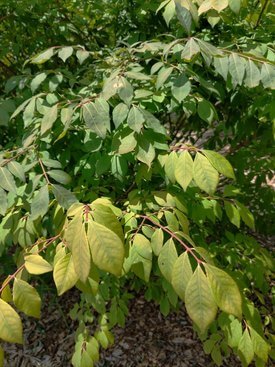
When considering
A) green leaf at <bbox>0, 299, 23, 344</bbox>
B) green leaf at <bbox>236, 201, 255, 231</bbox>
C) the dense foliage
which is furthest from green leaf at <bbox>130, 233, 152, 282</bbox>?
green leaf at <bbox>236, 201, 255, 231</bbox>

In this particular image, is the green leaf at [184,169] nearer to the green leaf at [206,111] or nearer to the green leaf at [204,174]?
the green leaf at [204,174]

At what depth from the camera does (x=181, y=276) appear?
0.90 m

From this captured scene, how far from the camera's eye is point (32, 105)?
5.03 feet

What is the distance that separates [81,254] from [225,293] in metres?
0.34

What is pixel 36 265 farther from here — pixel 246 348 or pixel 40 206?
pixel 246 348

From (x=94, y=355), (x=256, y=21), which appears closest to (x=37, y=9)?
(x=256, y=21)

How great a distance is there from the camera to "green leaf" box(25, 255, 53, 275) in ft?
3.14

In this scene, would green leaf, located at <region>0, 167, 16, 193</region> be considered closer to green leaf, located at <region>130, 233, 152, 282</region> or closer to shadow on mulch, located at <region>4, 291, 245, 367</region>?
green leaf, located at <region>130, 233, 152, 282</region>

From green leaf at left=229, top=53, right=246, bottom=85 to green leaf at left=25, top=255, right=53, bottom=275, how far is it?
0.87m

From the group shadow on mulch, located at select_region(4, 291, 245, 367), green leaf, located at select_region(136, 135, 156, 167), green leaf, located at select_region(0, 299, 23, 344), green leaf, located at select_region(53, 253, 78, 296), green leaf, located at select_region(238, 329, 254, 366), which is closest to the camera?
green leaf, located at select_region(0, 299, 23, 344)

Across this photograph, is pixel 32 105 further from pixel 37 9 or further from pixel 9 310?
pixel 37 9

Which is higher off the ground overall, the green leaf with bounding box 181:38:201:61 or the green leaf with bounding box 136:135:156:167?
the green leaf with bounding box 181:38:201:61

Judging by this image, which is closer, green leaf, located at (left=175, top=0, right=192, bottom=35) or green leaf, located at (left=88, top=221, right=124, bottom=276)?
green leaf, located at (left=88, top=221, right=124, bottom=276)

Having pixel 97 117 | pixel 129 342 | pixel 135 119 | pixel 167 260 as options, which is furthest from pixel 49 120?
pixel 129 342
